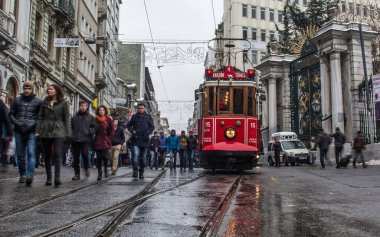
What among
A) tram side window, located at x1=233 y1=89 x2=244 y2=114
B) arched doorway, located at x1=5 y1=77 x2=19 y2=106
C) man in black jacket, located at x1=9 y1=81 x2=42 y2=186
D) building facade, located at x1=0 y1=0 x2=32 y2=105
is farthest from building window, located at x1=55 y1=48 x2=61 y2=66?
man in black jacket, located at x1=9 y1=81 x2=42 y2=186

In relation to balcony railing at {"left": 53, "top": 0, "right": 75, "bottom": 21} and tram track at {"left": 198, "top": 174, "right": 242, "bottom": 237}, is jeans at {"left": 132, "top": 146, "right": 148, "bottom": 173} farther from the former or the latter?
balcony railing at {"left": 53, "top": 0, "right": 75, "bottom": 21}

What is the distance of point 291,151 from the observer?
2712 cm

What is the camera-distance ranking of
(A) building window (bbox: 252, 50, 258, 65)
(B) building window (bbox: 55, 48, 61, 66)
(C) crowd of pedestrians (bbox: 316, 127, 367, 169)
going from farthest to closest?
(A) building window (bbox: 252, 50, 258, 65)
(B) building window (bbox: 55, 48, 61, 66)
(C) crowd of pedestrians (bbox: 316, 127, 367, 169)

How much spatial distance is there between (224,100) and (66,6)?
19265 mm

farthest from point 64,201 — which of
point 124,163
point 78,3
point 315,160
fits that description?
point 78,3

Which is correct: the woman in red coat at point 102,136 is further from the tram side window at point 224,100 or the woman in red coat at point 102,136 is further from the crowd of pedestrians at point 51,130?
the tram side window at point 224,100

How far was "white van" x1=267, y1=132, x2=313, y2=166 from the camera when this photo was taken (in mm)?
26812

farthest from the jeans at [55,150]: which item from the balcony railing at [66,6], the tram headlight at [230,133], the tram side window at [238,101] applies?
the balcony railing at [66,6]

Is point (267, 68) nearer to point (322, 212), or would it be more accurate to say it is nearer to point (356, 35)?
point (356, 35)

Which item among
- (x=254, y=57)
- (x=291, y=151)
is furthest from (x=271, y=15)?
(x=291, y=151)

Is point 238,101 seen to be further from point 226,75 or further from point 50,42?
point 50,42

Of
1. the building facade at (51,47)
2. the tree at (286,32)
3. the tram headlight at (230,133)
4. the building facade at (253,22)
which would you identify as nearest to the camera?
the tram headlight at (230,133)

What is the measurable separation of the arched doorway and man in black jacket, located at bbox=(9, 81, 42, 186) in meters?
13.5

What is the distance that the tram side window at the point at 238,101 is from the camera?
15055 millimetres
